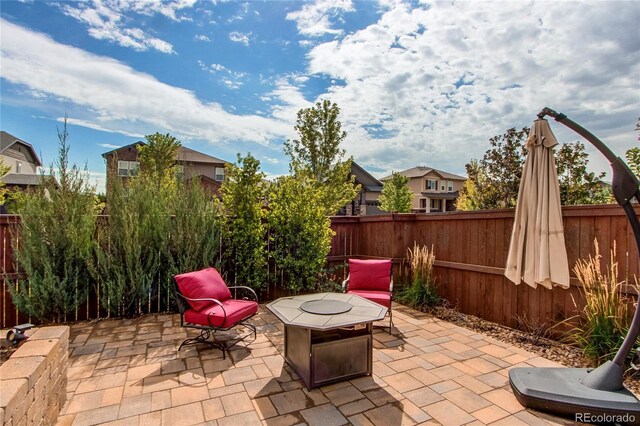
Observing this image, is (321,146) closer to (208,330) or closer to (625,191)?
(208,330)

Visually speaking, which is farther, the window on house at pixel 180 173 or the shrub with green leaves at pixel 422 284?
the window on house at pixel 180 173

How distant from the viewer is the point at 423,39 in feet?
17.1

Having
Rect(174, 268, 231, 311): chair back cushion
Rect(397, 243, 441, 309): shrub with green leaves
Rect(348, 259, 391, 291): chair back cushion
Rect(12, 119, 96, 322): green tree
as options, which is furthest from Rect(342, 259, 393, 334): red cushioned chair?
Rect(12, 119, 96, 322): green tree

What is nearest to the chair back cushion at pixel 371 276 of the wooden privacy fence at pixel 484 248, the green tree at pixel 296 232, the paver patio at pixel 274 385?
the paver patio at pixel 274 385

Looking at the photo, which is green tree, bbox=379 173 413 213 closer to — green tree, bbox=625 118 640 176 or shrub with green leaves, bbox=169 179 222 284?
green tree, bbox=625 118 640 176

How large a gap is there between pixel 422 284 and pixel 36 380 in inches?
193

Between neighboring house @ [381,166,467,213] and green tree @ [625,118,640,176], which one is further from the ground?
neighboring house @ [381,166,467,213]

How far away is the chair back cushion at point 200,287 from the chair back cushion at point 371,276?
1856 mm

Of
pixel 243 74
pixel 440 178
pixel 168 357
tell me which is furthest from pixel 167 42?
pixel 440 178

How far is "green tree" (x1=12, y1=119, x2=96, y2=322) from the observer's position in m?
4.28

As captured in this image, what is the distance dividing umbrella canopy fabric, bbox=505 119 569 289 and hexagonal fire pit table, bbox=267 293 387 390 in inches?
64.8

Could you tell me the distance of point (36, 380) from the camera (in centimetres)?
184

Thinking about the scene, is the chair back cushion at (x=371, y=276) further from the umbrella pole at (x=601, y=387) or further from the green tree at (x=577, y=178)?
the green tree at (x=577, y=178)

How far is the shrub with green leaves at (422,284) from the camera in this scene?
5301mm
